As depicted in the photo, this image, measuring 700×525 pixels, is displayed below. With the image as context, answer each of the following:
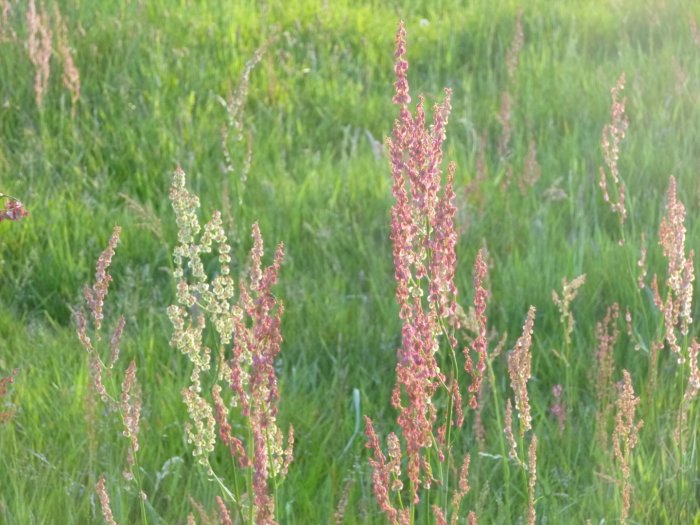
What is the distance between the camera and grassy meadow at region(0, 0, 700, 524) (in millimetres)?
2760

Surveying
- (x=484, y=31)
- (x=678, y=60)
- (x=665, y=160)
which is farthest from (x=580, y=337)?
(x=484, y=31)

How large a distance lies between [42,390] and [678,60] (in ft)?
11.0

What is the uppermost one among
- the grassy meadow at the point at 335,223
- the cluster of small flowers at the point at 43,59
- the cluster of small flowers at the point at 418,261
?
the cluster of small flowers at the point at 418,261

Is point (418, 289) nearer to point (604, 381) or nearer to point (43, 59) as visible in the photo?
point (604, 381)

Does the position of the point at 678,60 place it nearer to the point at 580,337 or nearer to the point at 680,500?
the point at 580,337

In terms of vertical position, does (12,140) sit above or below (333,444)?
above

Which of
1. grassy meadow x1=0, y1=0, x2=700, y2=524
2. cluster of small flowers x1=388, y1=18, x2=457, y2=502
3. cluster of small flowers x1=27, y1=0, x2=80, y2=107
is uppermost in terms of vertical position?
cluster of small flowers x1=388, y1=18, x2=457, y2=502

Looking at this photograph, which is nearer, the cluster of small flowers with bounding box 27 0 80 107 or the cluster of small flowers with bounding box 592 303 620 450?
the cluster of small flowers with bounding box 592 303 620 450

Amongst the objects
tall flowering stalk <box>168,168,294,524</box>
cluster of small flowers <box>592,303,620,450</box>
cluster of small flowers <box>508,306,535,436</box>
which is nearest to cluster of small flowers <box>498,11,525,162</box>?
cluster of small flowers <box>592,303,620,450</box>

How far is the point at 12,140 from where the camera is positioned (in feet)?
15.3

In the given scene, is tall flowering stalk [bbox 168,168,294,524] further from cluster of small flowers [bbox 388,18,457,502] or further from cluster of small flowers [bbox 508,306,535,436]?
cluster of small flowers [bbox 508,306,535,436]

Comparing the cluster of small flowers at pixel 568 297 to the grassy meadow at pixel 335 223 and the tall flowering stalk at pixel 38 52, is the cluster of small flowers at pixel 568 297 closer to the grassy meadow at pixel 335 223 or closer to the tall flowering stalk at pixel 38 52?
the grassy meadow at pixel 335 223

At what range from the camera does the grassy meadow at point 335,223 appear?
9.05 ft

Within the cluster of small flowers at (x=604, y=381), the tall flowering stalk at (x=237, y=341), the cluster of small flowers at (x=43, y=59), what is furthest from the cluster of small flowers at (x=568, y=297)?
the cluster of small flowers at (x=43, y=59)
